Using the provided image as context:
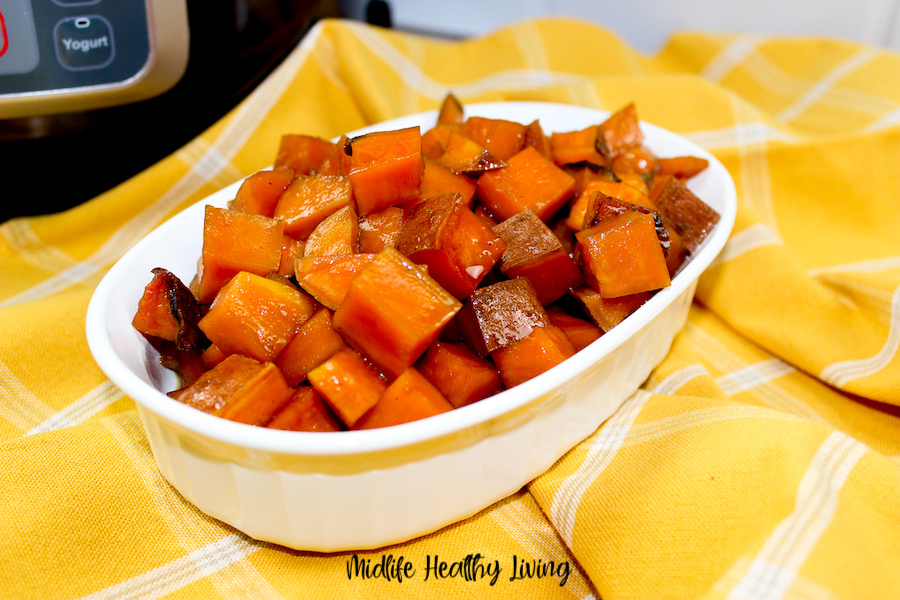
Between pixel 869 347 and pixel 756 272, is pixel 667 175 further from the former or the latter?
pixel 869 347

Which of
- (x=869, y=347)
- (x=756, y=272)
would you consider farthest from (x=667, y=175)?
(x=869, y=347)

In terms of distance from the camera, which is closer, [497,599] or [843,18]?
[497,599]

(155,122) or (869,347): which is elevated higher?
(155,122)

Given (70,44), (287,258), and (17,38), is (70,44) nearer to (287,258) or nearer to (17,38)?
(17,38)

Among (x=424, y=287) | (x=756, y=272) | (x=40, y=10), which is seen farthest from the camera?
(x=756, y=272)

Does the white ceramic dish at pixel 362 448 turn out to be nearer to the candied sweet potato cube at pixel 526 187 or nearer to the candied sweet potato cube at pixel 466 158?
the candied sweet potato cube at pixel 526 187

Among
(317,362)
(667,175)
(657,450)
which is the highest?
(667,175)

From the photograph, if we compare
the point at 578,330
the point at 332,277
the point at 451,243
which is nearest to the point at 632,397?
the point at 578,330
